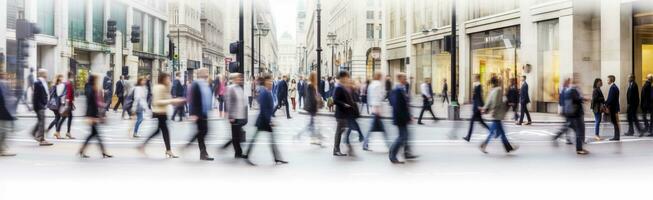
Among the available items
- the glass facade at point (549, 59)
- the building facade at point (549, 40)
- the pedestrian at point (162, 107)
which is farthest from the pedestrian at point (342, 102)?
the glass facade at point (549, 59)

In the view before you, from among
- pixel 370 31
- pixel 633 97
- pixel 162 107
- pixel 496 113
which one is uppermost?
pixel 370 31

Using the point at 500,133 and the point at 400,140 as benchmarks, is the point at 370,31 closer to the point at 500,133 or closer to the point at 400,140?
the point at 500,133

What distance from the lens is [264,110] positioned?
1122 centimetres

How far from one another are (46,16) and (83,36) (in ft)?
16.1

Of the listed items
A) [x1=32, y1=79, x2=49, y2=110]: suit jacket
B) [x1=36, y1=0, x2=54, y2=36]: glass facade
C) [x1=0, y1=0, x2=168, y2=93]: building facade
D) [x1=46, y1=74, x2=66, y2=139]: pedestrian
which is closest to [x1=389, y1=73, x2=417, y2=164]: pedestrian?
[x1=32, y1=79, x2=49, y2=110]: suit jacket

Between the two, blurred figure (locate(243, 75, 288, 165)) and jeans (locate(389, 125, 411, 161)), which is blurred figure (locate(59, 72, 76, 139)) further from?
jeans (locate(389, 125, 411, 161))

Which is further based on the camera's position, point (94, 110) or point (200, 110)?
point (94, 110)

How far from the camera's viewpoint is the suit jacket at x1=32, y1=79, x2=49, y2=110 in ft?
46.0

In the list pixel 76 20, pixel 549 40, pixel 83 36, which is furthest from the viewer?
pixel 83 36

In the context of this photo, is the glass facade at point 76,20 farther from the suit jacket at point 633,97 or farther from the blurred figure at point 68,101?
the suit jacket at point 633,97

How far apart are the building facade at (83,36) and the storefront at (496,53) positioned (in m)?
18.5

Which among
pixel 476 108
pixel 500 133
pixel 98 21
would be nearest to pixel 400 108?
pixel 500 133

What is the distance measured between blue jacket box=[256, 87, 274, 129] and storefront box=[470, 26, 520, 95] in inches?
839

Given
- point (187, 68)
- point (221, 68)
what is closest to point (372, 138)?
point (187, 68)
